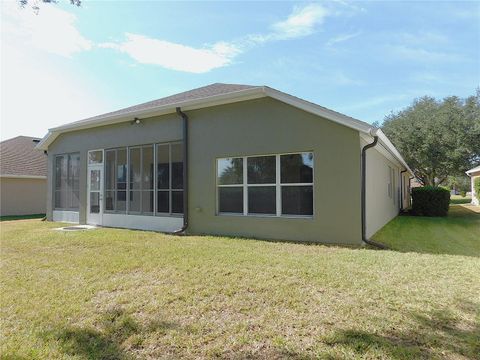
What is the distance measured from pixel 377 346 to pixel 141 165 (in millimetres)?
9398

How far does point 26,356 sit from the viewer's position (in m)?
2.88

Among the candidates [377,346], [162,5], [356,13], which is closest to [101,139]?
[162,5]

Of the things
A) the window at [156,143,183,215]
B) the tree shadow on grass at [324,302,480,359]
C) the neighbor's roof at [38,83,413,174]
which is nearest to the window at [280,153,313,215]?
the neighbor's roof at [38,83,413,174]

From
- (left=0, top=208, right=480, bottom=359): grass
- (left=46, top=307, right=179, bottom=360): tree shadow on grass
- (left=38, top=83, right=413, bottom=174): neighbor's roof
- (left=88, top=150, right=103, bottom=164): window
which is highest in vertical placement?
(left=38, top=83, right=413, bottom=174): neighbor's roof

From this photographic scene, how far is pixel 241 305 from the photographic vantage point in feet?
12.4

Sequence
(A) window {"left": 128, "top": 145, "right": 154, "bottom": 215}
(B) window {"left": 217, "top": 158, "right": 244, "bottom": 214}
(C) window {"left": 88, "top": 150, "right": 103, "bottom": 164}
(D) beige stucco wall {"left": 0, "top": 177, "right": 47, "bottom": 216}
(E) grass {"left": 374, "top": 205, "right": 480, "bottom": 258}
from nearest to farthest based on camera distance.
Answer: (E) grass {"left": 374, "top": 205, "right": 480, "bottom": 258}
(B) window {"left": 217, "top": 158, "right": 244, "bottom": 214}
(A) window {"left": 128, "top": 145, "right": 154, "bottom": 215}
(C) window {"left": 88, "top": 150, "right": 103, "bottom": 164}
(D) beige stucco wall {"left": 0, "top": 177, "right": 47, "bottom": 216}

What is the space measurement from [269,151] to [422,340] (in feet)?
18.9

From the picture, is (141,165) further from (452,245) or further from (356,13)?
→ (452,245)

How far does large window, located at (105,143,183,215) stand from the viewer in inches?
389

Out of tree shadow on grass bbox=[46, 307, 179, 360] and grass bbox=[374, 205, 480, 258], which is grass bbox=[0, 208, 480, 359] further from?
grass bbox=[374, 205, 480, 258]

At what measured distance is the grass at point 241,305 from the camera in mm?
2895

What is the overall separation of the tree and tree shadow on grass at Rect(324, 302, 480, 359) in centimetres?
2191

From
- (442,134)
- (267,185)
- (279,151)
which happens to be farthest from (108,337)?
(442,134)

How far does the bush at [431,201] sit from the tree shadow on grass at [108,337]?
638 inches
